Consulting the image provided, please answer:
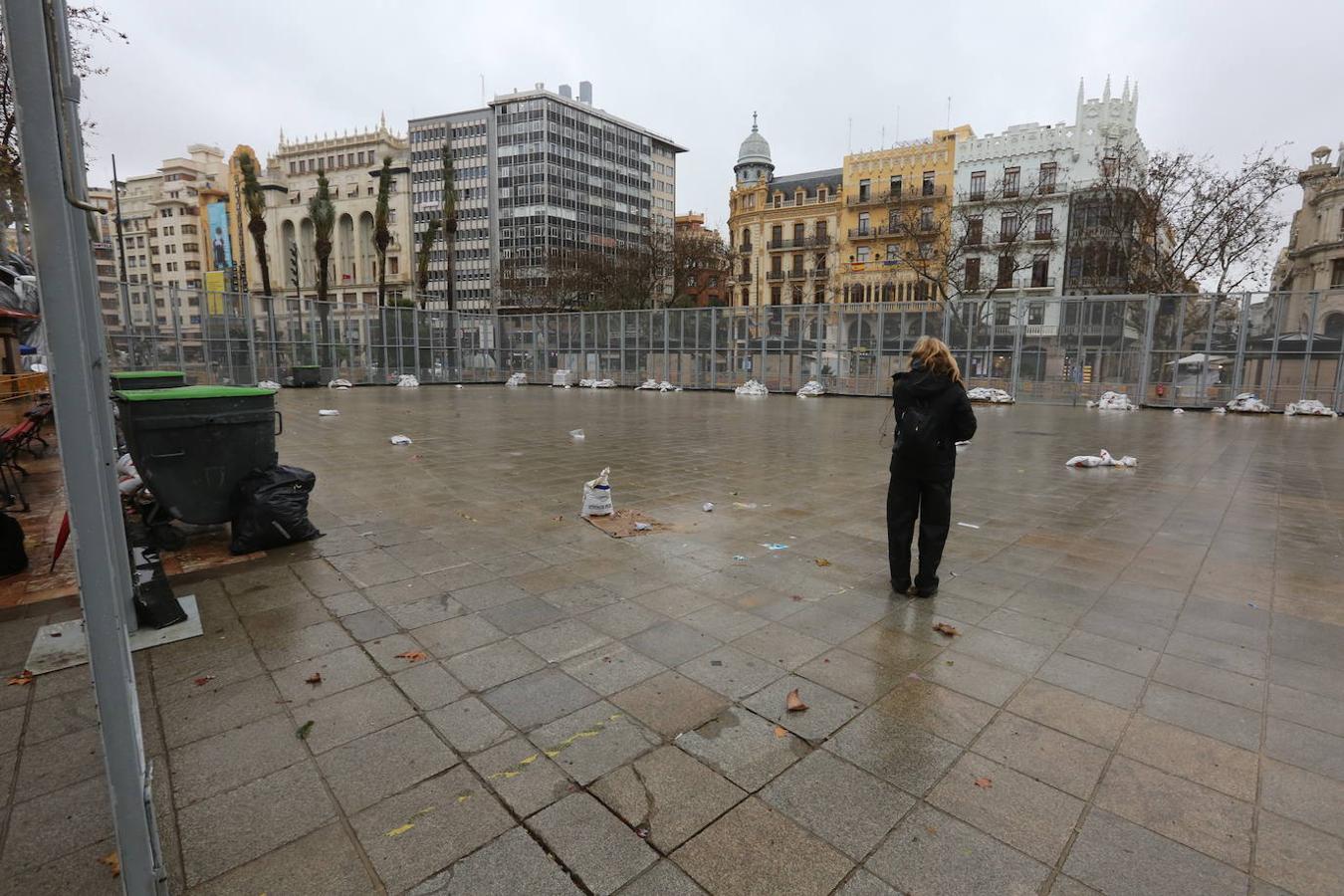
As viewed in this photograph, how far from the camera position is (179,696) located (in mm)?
3004

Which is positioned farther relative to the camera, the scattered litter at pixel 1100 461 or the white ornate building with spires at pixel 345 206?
the white ornate building with spires at pixel 345 206

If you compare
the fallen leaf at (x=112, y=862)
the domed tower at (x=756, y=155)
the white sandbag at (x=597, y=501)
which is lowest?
the fallen leaf at (x=112, y=862)

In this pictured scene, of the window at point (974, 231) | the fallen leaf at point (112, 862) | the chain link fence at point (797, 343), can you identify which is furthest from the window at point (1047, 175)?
the fallen leaf at point (112, 862)

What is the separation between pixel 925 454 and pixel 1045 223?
47.1 m

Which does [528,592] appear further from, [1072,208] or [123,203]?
[123,203]

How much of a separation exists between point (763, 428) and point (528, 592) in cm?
1058

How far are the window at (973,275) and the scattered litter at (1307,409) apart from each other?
18.7 meters

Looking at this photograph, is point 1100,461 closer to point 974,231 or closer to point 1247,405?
point 1247,405

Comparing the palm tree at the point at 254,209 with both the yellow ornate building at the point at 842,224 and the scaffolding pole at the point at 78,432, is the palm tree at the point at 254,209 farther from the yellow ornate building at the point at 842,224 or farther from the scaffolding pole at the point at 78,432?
the scaffolding pole at the point at 78,432

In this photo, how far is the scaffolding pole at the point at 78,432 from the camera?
148 cm

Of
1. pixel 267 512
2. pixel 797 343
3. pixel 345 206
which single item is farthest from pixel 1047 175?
pixel 345 206

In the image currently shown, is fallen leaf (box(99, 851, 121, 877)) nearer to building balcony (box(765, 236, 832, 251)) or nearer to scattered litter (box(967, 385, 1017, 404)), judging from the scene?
scattered litter (box(967, 385, 1017, 404))

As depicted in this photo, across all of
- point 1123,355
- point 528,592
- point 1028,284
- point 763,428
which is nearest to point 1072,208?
point 1028,284

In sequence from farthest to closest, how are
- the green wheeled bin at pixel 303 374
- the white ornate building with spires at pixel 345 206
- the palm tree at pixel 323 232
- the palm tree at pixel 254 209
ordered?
the white ornate building with spires at pixel 345 206 → the palm tree at pixel 323 232 → the palm tree at pixel 254 209 → the green wheeled bin at pixel 303 374
